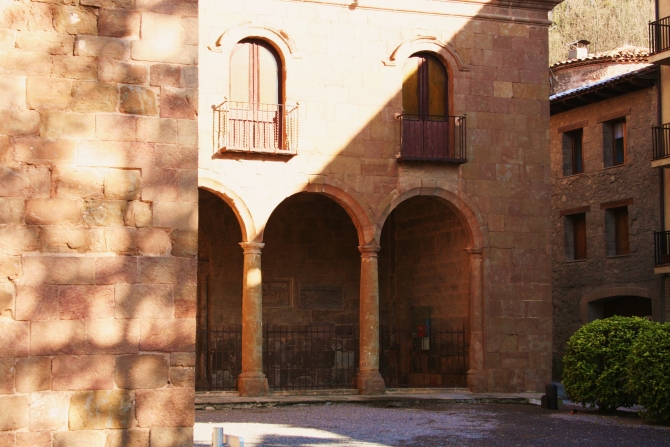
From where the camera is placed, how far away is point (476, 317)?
20.0 metres

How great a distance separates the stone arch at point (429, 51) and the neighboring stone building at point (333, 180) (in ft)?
0.08

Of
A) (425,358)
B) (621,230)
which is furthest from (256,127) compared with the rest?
(621,230)

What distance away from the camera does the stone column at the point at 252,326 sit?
61.1ft

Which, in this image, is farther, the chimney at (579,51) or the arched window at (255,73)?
the chimney at (579,51)

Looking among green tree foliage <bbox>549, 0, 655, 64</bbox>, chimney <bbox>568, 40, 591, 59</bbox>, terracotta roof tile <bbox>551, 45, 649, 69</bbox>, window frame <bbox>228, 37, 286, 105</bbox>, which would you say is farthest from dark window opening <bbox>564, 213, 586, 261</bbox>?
green tree foliage <bbox>549, 0, 655, 64</bbox>

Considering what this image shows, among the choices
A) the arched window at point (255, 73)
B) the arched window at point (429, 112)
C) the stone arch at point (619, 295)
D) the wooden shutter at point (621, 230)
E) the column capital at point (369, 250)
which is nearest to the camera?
the arched window at point (255, 73)

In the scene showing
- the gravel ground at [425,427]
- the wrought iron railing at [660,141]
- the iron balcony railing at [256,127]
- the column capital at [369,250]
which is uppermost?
the wrought iron railing at [660,141]

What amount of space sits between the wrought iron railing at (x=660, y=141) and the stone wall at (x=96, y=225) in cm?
1690

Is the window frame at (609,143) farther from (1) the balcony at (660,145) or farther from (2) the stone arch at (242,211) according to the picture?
(2) the stone arch at (242,211)

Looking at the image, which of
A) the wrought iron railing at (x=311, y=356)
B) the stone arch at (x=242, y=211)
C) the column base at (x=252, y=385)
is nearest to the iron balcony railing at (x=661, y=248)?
the wrought iron railing at (x=311, y=356)

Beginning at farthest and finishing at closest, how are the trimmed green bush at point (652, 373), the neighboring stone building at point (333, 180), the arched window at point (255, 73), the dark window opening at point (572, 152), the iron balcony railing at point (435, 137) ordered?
the dark window opening at point (572, 152) → the iron balcony railing at point (435, 137) → the arched window at point (255, 73) → the trimmed green bush at point (652, 373) → the neighboring stone building at point (333, 180)

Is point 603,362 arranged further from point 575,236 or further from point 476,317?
point 575,236

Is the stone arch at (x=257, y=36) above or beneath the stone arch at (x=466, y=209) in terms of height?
above

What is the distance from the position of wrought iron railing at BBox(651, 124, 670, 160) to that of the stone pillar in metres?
5.72
